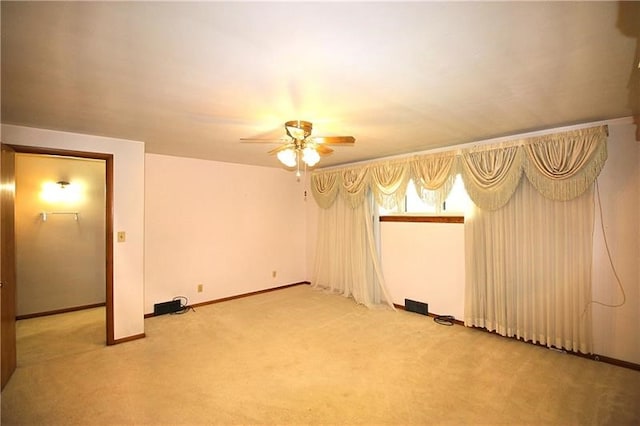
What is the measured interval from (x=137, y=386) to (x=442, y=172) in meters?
3.78

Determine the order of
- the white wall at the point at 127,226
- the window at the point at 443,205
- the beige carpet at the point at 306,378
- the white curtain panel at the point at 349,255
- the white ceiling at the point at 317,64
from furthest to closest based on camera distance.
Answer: the white curtain panel at the point at 349,255
the window at the point at 443,205
the white wall at the point at 127,226
the beige carpet at the point at 306,378
the white ceiling at the point at 317,64

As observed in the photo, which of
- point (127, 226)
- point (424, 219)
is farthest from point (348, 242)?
point (127, 226)

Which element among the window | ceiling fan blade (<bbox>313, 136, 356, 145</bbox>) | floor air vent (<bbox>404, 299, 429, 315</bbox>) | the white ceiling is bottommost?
floor air vent (<bbox>404, 299, 429, 315</bbox>)

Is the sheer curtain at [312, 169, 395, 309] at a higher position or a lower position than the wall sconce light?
lower

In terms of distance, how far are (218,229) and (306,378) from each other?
115 inches

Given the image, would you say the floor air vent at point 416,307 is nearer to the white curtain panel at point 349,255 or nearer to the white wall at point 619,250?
the white curtain panel at point 349,255

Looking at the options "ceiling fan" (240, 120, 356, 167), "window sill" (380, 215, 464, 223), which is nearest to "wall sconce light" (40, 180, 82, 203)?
"ceiling fan" (240, 120, 356, 167)

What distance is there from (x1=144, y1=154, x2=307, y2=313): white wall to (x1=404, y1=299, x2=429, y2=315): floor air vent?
2.27 meters

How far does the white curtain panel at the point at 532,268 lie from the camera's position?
9.28 feet

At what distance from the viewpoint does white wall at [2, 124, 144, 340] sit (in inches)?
127

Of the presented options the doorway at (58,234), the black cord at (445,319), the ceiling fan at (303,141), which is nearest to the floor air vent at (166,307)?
the doorway at (58,234)

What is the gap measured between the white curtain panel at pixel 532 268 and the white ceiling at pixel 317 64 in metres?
0.91

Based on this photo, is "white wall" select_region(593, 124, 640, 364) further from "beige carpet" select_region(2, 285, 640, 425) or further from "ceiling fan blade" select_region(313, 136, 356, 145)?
"ceiling fan blade" select_region(313, 136, 356, 145)

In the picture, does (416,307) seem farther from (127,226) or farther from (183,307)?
(127,226)
